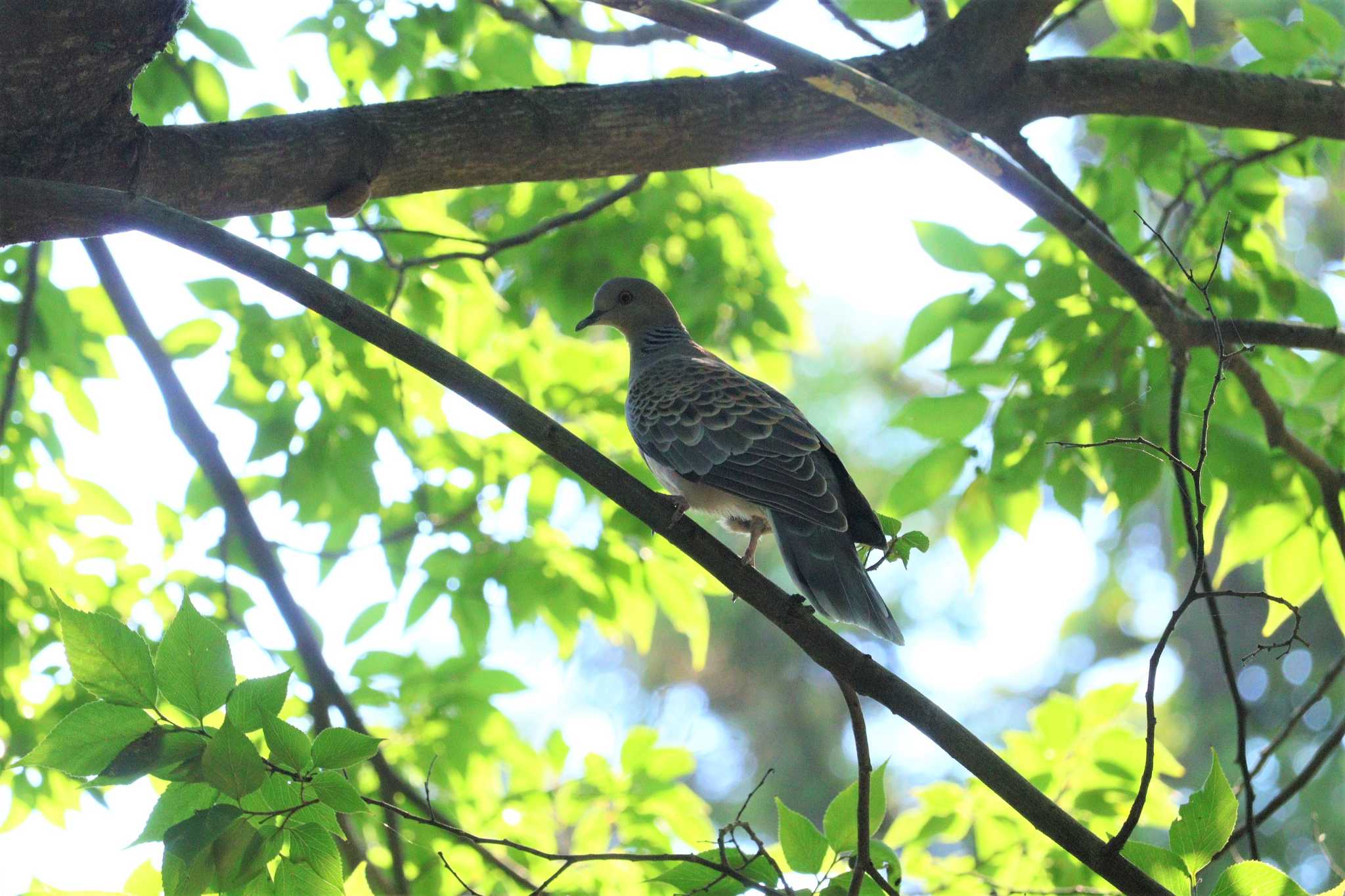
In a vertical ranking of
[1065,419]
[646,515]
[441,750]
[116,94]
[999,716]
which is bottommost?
[646,515]

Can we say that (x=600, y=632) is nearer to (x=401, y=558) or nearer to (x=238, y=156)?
(x=401, y=558)

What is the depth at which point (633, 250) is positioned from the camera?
4070 mm

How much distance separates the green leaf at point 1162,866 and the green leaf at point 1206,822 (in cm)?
2

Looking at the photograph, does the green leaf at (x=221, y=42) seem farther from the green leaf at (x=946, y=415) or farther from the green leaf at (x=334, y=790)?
the green leaf at (x=334, y=790)

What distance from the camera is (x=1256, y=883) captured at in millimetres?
1532

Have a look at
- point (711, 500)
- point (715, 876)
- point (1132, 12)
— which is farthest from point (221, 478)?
point (1132, 12)

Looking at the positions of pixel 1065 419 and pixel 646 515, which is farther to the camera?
pixel 1065 419

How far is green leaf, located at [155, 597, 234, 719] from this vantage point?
1.48 m

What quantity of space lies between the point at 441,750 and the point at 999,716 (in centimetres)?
1378

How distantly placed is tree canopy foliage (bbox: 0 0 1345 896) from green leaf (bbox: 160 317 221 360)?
0.03 metres

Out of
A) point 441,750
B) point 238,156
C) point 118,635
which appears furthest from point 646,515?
point 441,750

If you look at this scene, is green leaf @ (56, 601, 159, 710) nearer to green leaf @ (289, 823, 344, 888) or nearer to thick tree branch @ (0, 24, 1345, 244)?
green leaf @ (289, 823, 344, 888)

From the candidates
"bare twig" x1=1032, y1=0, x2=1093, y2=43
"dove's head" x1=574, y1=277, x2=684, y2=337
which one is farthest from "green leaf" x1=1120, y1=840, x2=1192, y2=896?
"dove's head" x1=574, y1=277, x2=684, y2=337

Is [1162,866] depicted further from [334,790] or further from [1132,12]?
[1132,12]
